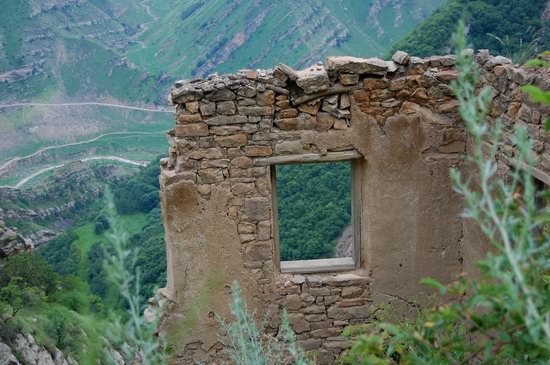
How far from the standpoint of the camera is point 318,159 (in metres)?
4.88

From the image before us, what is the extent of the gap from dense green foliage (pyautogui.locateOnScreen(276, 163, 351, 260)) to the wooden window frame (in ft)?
13.4

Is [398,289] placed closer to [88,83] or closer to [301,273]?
[301,273]

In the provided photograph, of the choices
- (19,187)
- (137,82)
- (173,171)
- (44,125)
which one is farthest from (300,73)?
(137,82)

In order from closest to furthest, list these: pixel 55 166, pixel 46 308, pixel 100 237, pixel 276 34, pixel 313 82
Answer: pixel 313 82 < pixel 46 308 < pixel 100 237 < pixel 55 166 < pixel 276 34

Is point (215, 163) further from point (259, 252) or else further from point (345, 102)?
point (345, 102)

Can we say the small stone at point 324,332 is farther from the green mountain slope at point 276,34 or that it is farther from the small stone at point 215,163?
the green mountain slope at point 276,34

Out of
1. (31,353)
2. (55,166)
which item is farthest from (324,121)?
(55,166)

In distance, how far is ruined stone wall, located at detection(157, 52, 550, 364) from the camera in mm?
4816

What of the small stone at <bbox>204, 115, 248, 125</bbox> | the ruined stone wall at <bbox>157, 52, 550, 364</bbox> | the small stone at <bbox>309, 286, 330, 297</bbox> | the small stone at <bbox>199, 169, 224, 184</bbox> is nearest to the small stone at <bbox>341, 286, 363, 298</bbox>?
the ruined stone wall at <bbox>157, 52, 550, 364</bbox>

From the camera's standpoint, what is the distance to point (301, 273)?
5.20m

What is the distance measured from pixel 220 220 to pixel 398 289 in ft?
4.96

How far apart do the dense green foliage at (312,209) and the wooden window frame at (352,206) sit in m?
4.08

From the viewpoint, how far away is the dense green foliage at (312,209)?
10172 millimetres

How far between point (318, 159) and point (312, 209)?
6559 mm
